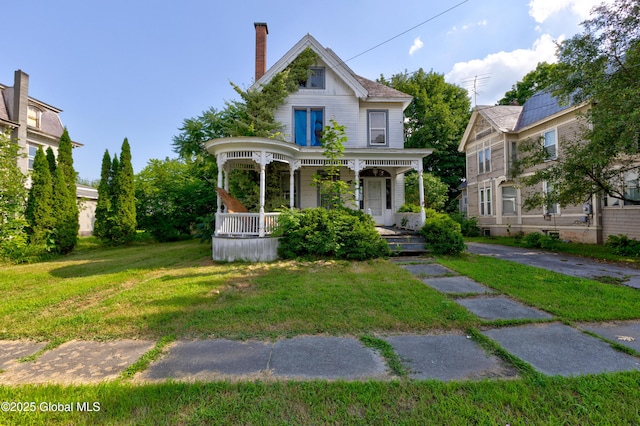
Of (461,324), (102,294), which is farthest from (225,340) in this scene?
(102,294)

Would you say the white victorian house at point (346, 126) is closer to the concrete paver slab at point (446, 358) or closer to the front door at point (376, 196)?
the front door at point (376, 196)

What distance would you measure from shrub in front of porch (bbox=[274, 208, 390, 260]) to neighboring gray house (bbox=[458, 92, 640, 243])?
8075 mm

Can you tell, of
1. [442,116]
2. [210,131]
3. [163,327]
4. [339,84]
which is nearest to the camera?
[163,327]

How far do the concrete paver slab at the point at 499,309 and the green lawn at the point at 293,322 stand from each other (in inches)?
9.6

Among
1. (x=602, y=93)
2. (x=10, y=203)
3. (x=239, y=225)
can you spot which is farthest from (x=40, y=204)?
(x=602, y=93)

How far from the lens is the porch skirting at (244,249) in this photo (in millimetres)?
8328

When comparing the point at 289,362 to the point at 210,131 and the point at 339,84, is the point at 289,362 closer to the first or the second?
the point at 339,84

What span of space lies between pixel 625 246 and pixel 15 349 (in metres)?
15.7

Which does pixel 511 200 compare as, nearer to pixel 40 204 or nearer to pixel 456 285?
pixel 456 285

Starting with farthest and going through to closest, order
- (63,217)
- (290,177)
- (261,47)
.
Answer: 1. (261,47)
2. (63,217)
3. (290,177)

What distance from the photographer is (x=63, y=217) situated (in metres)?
11.1

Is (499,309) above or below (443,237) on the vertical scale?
below

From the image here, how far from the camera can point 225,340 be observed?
10.8 ft

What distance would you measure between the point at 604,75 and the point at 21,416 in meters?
14.4
